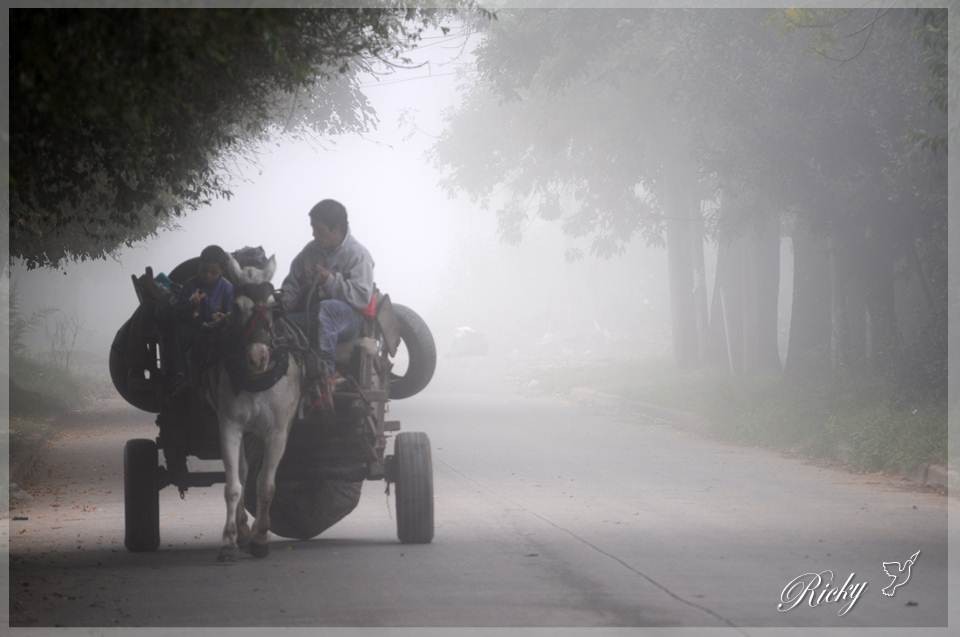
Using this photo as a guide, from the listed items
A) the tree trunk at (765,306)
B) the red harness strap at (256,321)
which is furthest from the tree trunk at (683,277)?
the red harness strap at (256,321)

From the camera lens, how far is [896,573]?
33.7 ft

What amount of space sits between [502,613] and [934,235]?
541 inches

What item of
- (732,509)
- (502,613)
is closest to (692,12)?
(732,509)

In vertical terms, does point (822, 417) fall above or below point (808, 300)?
below

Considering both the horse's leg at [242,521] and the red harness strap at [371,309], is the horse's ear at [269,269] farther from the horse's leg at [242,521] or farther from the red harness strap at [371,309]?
the horse's leg at [242,521]

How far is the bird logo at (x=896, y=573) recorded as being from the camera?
9.60m

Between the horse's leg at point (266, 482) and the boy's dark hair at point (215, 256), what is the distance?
4.46 ft

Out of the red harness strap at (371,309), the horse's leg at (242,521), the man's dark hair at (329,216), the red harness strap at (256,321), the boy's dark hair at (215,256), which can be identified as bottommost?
the horse's leg at (242,521)

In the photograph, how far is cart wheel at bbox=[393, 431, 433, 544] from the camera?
1170cm

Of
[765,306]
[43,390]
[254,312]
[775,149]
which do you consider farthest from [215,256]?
[43,390]

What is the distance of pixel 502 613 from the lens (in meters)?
8.65

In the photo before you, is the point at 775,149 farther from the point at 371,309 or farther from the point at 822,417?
the point at 371,309

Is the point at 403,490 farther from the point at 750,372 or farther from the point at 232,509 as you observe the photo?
the point at 750,372

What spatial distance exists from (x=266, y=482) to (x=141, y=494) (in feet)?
4.30
